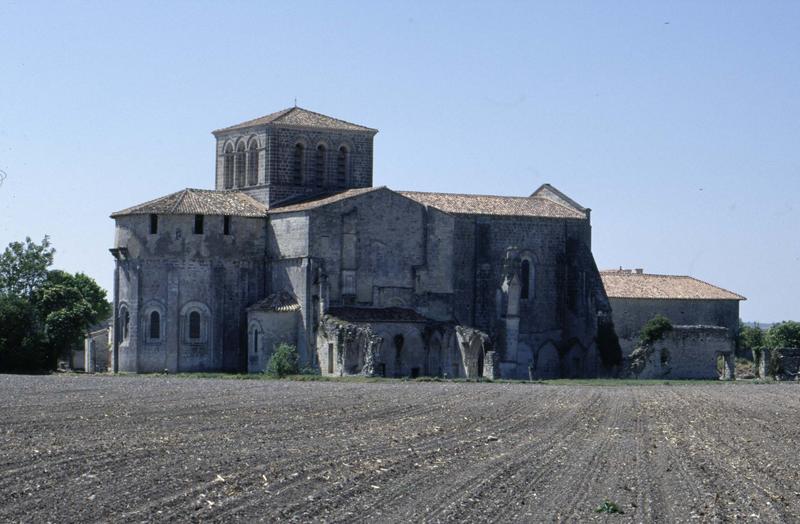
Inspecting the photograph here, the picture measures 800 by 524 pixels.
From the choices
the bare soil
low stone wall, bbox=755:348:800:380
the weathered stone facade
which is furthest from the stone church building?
the bare soil

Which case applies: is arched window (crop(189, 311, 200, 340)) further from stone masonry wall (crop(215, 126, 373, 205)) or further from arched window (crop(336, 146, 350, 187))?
arched window (crop(336, 146, 350, 187))

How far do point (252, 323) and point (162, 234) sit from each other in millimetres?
5543

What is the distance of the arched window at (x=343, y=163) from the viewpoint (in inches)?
2936

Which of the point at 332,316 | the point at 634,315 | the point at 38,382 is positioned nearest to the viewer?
the point at 38,382

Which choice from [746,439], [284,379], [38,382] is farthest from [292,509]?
Result: [284,379]

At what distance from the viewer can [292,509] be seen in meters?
22.2

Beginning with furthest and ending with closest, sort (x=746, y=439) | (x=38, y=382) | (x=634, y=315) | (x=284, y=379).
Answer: (x=634, y=315) < (x=284, y=379) < (x=38, y=382) < (x=746, y=439)

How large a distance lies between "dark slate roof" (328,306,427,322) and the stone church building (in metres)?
0.11

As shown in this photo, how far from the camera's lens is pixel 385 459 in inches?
1122

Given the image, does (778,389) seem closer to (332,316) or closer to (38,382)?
(332,316)

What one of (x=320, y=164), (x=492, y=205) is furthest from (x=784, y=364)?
(x=320, y=164)

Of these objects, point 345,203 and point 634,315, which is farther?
point 634,315

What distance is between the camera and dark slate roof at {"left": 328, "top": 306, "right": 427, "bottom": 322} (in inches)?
2645

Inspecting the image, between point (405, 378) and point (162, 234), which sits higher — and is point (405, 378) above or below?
below
